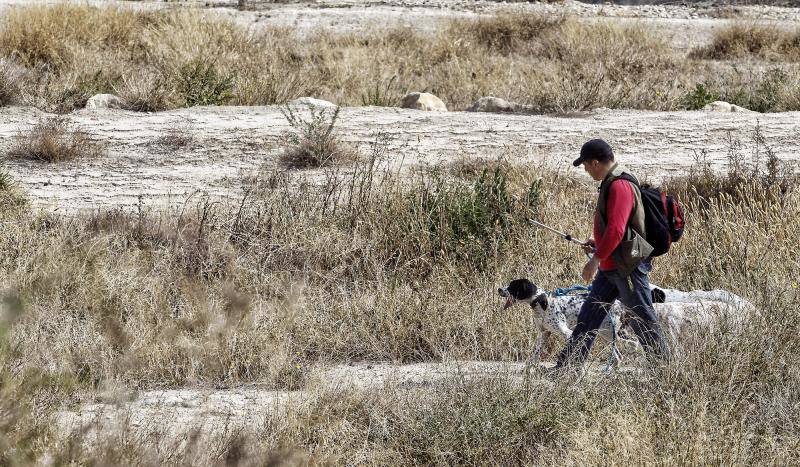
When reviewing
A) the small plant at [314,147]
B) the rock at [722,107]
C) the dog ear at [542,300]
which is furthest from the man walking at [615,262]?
the rock at [722,107]

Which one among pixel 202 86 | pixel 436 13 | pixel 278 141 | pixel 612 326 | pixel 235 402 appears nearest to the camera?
pixel 235 402

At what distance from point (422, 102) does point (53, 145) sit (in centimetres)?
456

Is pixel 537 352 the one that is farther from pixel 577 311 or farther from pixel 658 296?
pixel 658 296

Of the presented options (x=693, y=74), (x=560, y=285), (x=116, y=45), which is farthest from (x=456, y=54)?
(x=560, y=285)

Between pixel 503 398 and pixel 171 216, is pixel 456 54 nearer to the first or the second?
pixel 171 216

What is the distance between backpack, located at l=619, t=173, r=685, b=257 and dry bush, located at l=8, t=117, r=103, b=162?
22.6 ft

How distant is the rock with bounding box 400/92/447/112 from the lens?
12.5m

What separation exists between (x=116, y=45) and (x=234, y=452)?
1146 centimetres

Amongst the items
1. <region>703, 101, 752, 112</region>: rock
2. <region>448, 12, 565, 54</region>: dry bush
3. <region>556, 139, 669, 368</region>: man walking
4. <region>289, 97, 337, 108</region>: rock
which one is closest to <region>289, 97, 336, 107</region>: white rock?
<region>289, 97, 337, 108</region>: rock

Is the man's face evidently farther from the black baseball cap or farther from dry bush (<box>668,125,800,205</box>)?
dry bush (<box>668,125,800,205</box>)

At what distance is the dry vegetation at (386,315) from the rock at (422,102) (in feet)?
6.90

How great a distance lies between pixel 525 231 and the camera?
8.44m

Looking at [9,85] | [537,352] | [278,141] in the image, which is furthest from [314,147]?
[537,352]

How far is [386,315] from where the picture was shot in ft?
23.1
